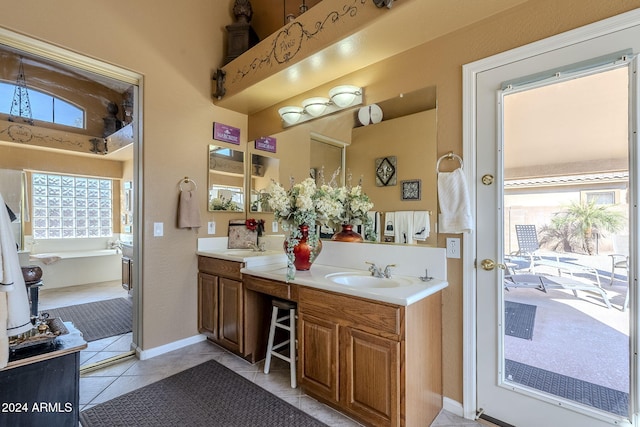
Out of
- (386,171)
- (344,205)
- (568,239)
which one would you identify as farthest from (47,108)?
(568,239)

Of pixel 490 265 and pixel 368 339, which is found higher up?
pixel 490 265

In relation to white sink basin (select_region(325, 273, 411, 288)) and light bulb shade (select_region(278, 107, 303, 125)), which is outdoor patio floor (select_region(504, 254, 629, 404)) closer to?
white sink basin (select_region(325, 273, 411, 288))

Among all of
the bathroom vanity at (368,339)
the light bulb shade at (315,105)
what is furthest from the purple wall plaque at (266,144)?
the bathroom vanity at (368,339)

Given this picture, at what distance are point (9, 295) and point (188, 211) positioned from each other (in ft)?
5.54

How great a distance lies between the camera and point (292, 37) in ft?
7.49

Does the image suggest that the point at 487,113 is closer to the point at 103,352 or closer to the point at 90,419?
the point at 90,419

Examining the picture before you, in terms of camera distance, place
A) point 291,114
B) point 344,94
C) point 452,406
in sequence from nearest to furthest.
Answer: point 452,406, point 344,94, point 291,114

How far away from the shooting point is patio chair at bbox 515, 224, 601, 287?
1648 mm

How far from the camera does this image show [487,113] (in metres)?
1.81

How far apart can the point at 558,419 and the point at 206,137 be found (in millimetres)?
3432

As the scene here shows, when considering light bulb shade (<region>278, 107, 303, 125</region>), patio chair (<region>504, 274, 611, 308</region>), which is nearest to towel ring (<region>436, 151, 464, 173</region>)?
patio chair (<region>504, 274, 611, 308</region>)

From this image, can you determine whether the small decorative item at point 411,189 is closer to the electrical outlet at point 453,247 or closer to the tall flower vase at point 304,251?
the electrical outlet at point 453,247

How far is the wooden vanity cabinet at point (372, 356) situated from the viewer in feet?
5.14

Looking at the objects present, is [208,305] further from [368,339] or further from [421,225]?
[421,225]
